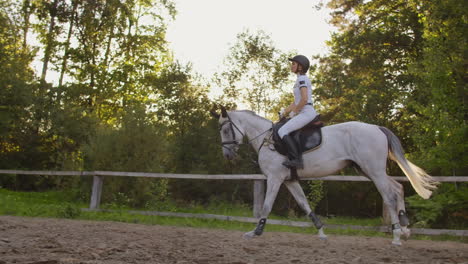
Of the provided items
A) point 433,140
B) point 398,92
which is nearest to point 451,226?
point 433,140

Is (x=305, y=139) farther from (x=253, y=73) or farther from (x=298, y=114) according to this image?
(x=253, y=73)

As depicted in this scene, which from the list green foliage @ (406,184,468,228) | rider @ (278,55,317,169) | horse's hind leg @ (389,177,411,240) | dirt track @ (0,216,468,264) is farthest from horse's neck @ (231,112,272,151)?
green foliage @ (406,184,468,228)

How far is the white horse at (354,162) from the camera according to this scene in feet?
22.8

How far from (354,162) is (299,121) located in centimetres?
122

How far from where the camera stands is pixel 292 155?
23.1 feet

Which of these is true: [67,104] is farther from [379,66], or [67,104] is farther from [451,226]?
[451,226]

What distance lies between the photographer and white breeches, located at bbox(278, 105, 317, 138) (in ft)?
23.3

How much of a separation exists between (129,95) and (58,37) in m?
5.61

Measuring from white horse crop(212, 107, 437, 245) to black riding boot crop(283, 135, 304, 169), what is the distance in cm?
17

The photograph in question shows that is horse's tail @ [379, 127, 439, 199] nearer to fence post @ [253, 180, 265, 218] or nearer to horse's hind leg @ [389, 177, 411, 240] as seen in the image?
horse's hind leg @ [389, 177, 411, 240]

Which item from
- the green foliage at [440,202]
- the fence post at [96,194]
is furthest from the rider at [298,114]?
the fence post at [96,194]

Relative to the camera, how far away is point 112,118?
2584cm

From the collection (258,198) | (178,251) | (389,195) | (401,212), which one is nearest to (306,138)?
(389,195)

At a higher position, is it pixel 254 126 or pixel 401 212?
pixel 254 126
